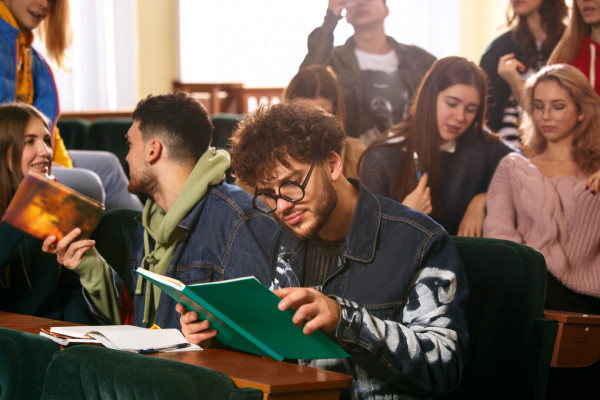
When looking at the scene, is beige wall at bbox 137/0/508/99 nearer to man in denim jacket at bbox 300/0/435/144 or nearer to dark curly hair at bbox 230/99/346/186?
man in denim jacket at bbox 300/0/435/144

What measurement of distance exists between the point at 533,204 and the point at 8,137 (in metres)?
1.81

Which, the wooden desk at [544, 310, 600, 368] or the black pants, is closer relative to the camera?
the wooden desk at [544, 310, 600, 368]

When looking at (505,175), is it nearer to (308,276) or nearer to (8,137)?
(308,276)

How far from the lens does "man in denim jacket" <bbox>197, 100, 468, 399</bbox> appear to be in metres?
1.71

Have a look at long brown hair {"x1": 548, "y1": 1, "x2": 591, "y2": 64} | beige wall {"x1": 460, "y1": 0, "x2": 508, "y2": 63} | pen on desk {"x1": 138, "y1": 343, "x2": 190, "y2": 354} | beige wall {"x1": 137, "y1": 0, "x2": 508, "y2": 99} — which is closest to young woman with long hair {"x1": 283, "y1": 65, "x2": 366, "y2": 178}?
beige wall {"x1": 460, "y1": 0, "x2": 508, "y2": 63}

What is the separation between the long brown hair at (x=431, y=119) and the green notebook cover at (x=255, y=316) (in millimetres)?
1690

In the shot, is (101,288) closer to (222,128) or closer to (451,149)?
(451,149)

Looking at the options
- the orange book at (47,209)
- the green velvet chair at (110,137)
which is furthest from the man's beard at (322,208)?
the green velvet chair at (110,137)

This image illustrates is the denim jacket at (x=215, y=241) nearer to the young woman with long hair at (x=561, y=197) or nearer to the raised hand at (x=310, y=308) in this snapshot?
the raised hand at (x=310, y=308)

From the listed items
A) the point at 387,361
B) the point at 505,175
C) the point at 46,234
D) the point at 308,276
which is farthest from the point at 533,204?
the point at 46,234

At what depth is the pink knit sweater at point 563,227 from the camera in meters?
2.91

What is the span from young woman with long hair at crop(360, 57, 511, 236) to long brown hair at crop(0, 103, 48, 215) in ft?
4.48

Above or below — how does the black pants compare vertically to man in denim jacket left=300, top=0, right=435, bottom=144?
below

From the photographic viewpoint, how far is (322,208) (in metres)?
1.89
